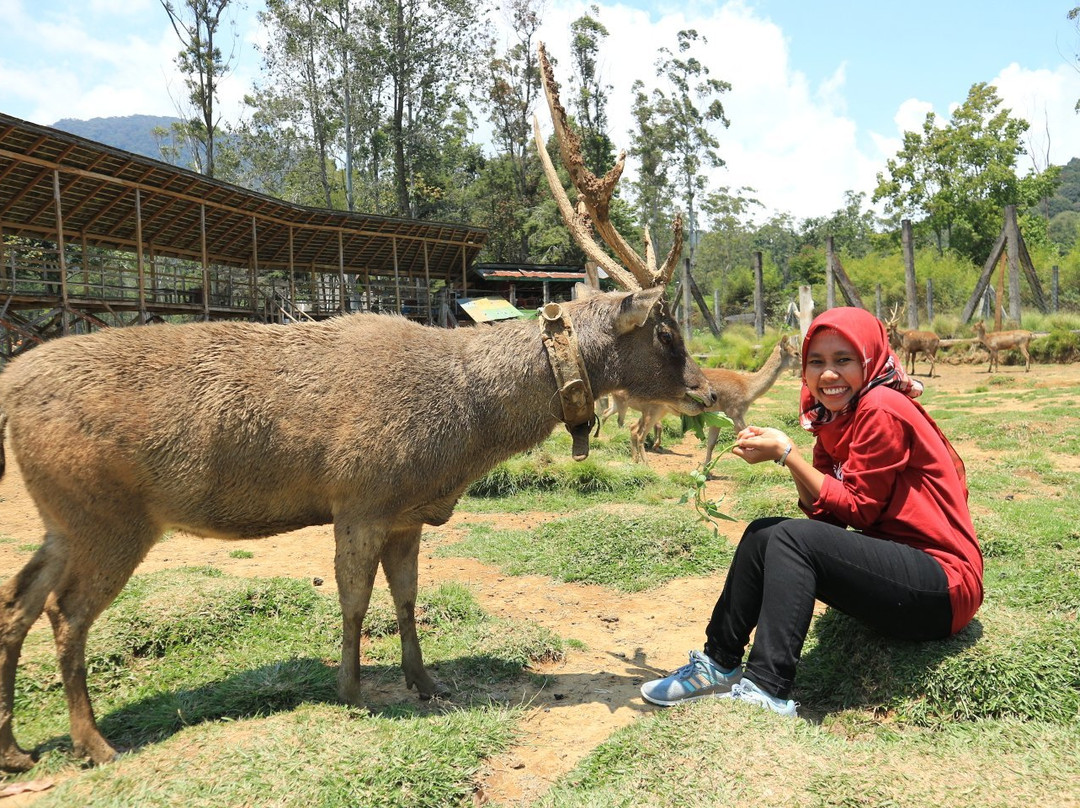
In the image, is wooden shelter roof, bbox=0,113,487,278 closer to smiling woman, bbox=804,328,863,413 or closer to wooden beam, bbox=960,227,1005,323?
smiling woman, bbox=804,328,863,413

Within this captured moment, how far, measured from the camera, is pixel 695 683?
14.0 ft

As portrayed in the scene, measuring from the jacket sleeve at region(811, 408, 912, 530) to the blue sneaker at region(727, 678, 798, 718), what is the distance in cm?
96

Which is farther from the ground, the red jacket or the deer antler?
the deer antler

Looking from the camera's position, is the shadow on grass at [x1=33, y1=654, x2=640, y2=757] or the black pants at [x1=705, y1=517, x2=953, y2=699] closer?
the black pants at [x1=705, y1=517, x2=953, y2=699]

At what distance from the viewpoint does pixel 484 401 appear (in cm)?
468

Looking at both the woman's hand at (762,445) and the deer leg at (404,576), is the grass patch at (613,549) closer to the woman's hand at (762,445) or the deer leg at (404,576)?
the deer leg at (404,576)

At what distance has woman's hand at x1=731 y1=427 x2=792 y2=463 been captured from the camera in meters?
4.01

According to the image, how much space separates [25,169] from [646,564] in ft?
54.6

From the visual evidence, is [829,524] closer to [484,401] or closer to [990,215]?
[484,401]

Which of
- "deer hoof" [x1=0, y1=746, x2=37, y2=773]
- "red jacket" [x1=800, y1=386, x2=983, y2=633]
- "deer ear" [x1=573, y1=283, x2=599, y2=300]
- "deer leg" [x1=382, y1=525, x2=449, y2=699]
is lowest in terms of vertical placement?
"deer hoof" [x1=0, y1=746, x2=37, y2=773]

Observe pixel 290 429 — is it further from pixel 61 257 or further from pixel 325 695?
pixel 61 257

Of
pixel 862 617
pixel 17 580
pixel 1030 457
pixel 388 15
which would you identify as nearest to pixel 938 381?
pixel 1030 457

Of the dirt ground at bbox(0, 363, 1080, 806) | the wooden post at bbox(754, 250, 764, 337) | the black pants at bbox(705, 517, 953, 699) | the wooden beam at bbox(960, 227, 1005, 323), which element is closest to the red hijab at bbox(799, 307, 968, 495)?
the black pants at bbox(705, 517, 953, 699)

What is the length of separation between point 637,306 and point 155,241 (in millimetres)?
22785
